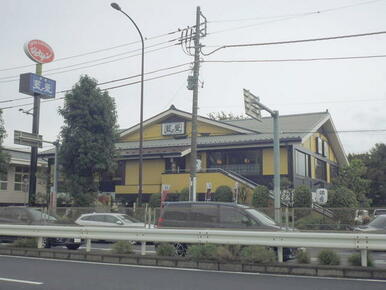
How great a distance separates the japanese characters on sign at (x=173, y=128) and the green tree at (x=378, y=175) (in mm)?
21082

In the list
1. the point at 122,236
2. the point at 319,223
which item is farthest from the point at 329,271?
the point at 122,236

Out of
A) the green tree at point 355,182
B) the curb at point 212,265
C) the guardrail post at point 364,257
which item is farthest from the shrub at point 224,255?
the green tree at point 355,182

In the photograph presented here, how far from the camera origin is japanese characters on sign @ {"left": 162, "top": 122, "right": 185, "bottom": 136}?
36831 mm

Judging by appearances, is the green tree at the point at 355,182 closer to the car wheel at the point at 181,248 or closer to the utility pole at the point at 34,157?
the utility pole at the point at 34,157

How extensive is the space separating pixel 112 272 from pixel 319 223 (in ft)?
22.7

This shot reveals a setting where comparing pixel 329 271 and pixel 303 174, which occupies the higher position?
pixel 303 174

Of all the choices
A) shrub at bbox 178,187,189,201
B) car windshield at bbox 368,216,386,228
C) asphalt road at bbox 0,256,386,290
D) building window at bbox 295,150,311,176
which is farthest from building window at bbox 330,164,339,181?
asphalt road at bbox 0,256,386,290

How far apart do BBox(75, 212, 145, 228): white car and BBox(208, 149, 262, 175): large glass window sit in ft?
46.6

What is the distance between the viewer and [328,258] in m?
10.9

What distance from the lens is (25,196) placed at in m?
44.1

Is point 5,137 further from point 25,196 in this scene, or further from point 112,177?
point 25,196

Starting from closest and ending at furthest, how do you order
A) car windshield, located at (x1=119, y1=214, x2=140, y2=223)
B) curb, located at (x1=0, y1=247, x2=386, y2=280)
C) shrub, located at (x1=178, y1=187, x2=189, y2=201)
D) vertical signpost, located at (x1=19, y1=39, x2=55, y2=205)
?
1. curb, located at (x1=0, y1=247, x2=386, y2=280)
2. car windshield, located at (x1=119, y1=214, x2=140, y2=223)
3. shrub, located at (x1=178, y1=187, x2=189, y2=201)
4. vertical signpost, located at (x1=19, y1=39, x2=55, y2=205)

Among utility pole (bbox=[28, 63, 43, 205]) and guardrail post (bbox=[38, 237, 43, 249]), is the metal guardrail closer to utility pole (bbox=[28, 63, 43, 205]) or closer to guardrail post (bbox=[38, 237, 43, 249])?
guardrail post (bbox=[38, 237, 43, 249])

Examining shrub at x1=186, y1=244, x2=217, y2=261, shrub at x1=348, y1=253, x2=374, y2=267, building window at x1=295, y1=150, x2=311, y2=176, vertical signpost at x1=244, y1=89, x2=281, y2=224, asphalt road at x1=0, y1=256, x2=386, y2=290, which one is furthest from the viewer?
building window at x1=295, y1=150, x2=311, y2=176
